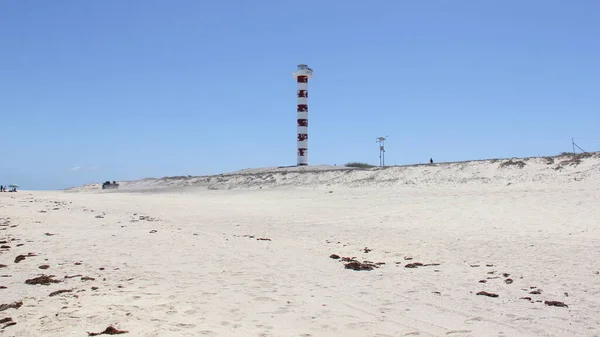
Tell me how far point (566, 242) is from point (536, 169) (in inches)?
483

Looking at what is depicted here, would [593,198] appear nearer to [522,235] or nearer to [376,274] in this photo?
[522,235]

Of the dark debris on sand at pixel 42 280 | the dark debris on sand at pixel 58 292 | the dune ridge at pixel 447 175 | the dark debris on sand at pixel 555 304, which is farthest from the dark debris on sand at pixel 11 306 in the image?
the dune ridge at pixel 447 175

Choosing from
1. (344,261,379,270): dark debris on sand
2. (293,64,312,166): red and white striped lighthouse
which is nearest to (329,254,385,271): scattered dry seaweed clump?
(344,261,379,270): dark debris on sand

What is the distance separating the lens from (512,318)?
611cm

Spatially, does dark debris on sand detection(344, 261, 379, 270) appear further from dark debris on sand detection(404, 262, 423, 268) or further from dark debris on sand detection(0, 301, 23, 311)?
dark debris on sand detection(0, 301, 23, 311)

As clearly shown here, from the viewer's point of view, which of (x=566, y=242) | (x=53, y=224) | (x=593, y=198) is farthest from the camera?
(x=593, y=198)

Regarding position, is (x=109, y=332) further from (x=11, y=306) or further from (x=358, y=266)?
(x=358, y=266)

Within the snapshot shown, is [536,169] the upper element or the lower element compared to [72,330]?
upper

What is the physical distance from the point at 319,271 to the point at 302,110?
38910 millimetres

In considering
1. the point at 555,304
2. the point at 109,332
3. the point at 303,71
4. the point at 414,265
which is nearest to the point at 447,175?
the point at 414,265

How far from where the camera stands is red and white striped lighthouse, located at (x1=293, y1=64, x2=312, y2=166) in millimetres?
46312

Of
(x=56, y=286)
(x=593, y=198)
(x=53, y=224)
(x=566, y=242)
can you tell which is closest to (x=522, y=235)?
(x=566, y=242)

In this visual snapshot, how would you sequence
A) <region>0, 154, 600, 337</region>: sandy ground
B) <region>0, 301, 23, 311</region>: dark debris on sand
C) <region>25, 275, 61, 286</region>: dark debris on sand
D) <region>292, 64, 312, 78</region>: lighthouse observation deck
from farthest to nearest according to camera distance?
<region>292, 64, 312, 78</region>: lighthouse observation deck < <region>25, 275, 61, 286</region>: dark debris on sand < <region>0, 301, 23, 311</region>: dark debris on sand < <region>0, 154, 600, 337</region>: sandy ground

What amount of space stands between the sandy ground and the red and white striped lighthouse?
27114mm
